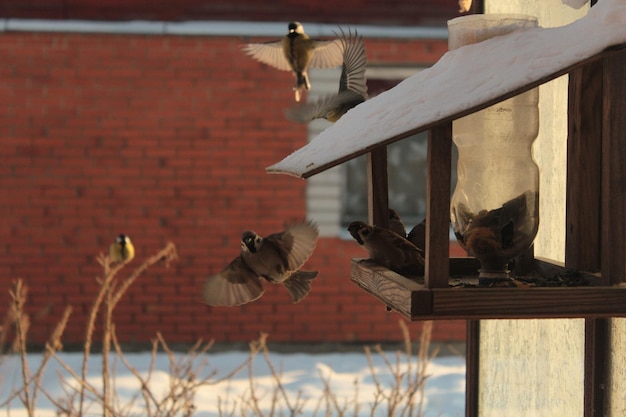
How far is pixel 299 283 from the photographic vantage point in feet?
7.63

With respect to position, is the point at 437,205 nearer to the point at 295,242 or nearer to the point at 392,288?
the point at 392,288

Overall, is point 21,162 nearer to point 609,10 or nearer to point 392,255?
point 392,255

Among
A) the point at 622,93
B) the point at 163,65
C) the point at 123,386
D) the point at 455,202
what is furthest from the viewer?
the point at 163,65

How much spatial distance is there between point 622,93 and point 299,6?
17.8 ft

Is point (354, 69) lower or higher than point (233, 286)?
higher

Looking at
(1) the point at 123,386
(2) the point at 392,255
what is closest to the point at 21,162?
(1) the point at 123,386

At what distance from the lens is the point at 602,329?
176cm

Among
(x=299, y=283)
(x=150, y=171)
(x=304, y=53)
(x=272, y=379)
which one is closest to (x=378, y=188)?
(x=299, y=283)

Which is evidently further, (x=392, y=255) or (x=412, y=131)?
(x=392, y=255)

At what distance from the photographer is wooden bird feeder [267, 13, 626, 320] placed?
1.35m

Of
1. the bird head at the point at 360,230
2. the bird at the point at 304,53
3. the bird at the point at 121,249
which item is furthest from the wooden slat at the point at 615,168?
the bird at the point at 121,249

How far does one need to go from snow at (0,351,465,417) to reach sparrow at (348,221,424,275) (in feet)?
12.3

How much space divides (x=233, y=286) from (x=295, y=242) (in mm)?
173

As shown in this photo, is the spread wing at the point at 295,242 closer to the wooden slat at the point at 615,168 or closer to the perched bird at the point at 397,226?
the perched bird at the point at 397,226
